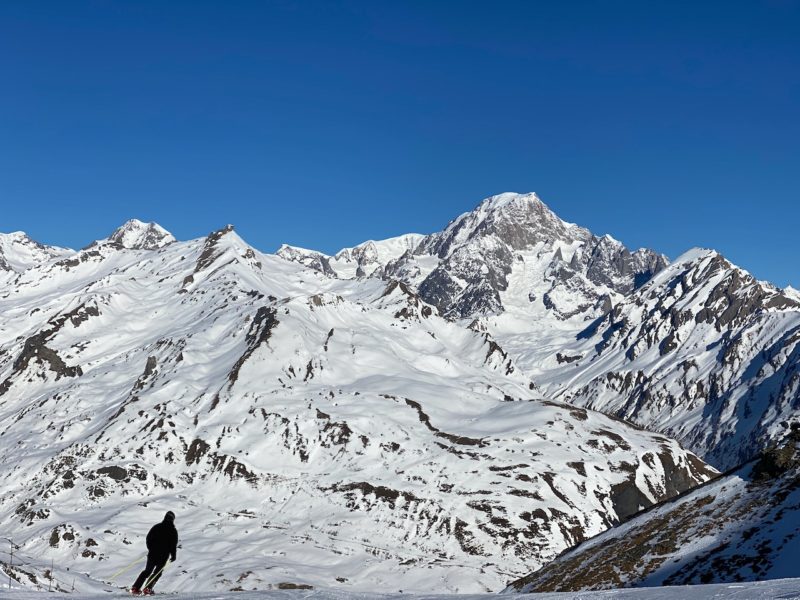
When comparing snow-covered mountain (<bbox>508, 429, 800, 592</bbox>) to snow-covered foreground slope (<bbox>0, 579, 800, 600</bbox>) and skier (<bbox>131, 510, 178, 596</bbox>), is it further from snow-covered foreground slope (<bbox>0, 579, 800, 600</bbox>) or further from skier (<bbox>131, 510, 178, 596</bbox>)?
skier (<bbox>131, 510, 178, 596</bbox>)

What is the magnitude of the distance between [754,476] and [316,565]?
5914 inches

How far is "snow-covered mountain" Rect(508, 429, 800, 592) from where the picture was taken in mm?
48500

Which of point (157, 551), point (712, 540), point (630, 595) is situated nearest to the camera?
point (630, 595)

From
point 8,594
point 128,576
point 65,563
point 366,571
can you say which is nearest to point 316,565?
point 366,571

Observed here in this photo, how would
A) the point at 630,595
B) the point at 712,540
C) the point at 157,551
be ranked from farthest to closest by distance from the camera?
the point at 712,540, the point at 157,551, the point at 630,595

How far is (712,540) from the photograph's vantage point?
54875 mm

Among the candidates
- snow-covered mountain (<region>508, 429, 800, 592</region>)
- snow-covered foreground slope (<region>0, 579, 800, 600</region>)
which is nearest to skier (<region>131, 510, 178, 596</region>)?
snow-covered foreground slope (<region>0, 579, 800, 600</region>)

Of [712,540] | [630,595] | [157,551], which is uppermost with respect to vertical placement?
[712,540]

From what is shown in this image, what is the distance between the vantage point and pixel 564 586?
195 ft

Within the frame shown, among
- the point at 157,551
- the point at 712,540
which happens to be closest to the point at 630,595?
the point at 157,551

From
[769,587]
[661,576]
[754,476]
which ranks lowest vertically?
[769,587]

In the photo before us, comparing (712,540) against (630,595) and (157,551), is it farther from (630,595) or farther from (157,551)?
(157,551)

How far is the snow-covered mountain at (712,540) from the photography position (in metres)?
48.5

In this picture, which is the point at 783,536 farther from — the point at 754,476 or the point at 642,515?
the point at 642,515
